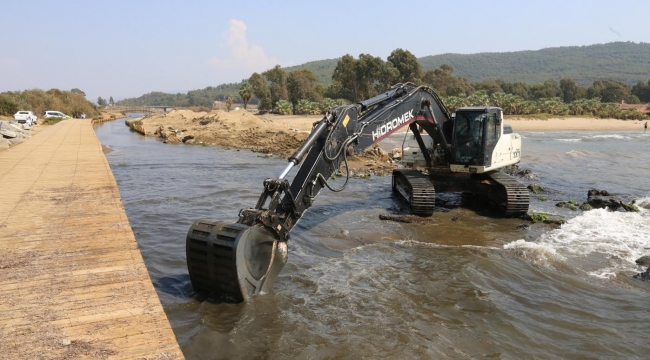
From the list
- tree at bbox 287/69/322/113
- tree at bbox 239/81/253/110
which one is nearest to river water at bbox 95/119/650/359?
tree at bbox 239/81/253/110

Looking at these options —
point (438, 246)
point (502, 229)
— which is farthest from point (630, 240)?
point (438, 246)

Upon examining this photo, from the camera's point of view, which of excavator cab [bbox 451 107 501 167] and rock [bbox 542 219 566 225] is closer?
rock [bbox 542 219 566 225]

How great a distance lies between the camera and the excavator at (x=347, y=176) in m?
5.81

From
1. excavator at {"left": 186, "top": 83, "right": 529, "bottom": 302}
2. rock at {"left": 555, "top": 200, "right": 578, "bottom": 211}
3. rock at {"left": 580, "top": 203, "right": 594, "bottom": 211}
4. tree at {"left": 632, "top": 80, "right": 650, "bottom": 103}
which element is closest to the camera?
excavator at {"left": 186, "top": 83, "right": 529, "bottom": 302}

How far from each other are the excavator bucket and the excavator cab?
677cm

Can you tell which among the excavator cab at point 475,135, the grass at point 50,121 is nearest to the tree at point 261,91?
the grass at point 50,121

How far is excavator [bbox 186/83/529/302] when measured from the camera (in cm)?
581

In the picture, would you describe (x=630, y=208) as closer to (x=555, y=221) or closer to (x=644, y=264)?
(x=555, y=221)

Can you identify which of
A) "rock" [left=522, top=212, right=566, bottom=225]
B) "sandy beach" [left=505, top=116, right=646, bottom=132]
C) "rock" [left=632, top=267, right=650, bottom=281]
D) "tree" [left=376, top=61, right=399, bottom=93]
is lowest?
"rock" [left=632, top=267, right=650, bottom=281]

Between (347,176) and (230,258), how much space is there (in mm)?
3120

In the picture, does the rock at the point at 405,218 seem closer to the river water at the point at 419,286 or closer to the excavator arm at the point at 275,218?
the river water at the point at 419,286

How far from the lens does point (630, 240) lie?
10094 mm

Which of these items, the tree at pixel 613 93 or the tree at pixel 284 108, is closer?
the tree at pixel 284 108

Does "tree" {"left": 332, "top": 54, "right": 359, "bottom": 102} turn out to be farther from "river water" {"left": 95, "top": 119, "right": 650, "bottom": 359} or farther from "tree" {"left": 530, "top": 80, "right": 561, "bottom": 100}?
"river water" {"left": 95, "top": 119, "right": 650, "bottom": 359}
